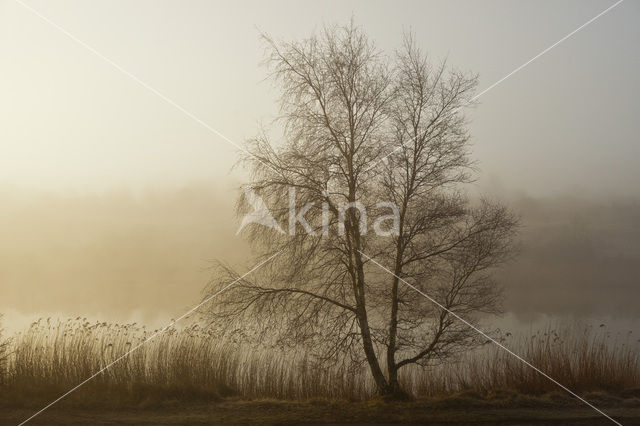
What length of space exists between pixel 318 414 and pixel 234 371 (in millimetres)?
3207

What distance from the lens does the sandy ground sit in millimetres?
12258

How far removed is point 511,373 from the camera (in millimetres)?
15664

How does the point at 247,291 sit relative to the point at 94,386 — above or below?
above

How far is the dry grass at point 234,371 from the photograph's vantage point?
48.2ft

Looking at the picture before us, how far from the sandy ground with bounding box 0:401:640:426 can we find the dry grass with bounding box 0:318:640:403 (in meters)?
1.07

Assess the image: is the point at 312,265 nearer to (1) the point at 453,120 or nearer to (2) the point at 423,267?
(2) the point at 423,267

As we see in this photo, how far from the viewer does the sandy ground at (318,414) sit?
12.3 m

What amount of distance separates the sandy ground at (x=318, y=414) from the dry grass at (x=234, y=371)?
3.50 ft

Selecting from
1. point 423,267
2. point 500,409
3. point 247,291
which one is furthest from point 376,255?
point 500,409

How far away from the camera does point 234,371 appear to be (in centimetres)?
1527

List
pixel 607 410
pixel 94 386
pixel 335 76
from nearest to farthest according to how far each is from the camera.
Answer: pixel 607 410 < pixel 94 386 < pixel 335 76

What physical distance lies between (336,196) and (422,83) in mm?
3687

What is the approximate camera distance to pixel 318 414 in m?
12.9

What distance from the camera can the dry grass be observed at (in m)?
14.7
